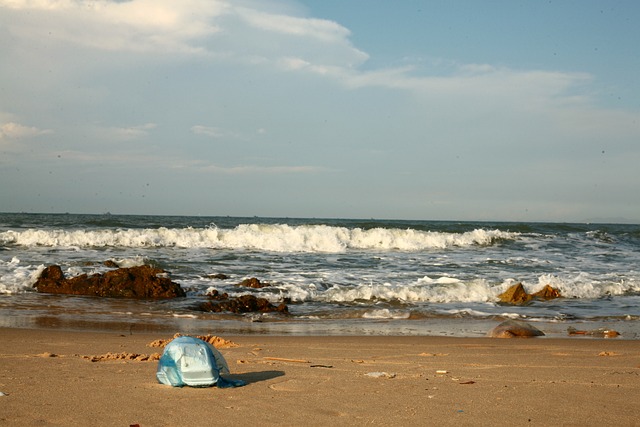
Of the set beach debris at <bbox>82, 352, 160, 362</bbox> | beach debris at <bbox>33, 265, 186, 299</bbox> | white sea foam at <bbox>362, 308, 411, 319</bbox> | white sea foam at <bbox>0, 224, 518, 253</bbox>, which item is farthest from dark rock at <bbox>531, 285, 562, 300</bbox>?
white sea foam at <bbox>0, 224, 518, 253</bbox>

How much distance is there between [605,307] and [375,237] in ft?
48.8

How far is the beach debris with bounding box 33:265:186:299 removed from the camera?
12.4 metres

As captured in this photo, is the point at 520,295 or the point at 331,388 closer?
the point at 331,388

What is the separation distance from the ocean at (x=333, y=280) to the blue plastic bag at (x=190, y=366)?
14.2 ft

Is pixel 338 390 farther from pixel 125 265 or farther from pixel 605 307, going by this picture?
pixel 125 265

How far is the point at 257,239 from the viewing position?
24.7 meters

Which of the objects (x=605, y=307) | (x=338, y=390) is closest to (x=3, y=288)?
(x=338, y=390)

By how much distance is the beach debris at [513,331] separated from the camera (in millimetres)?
8523

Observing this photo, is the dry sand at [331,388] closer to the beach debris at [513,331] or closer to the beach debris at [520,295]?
the beach debris at [513,331]

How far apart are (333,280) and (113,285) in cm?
494

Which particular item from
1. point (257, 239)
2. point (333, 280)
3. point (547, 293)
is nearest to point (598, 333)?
point (547, 293)

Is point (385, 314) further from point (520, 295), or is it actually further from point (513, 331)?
point (520, 295)

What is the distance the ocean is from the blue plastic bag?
4341 mm

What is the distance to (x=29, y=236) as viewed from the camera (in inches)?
883
